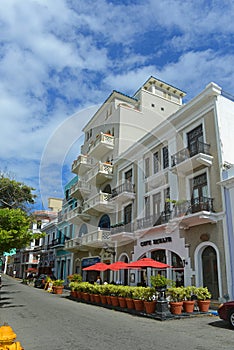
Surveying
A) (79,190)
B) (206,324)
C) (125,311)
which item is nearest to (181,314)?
(206,324)

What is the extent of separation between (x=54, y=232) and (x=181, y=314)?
32.2 metres

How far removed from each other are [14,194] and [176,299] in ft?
77.7

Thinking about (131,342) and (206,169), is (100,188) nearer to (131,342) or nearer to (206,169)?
(206,169)

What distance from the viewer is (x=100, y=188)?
28016 mm

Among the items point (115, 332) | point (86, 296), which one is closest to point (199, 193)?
point (86, 296)

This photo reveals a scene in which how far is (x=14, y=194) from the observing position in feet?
105

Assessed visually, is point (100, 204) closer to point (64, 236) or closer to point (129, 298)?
point (129, 298)

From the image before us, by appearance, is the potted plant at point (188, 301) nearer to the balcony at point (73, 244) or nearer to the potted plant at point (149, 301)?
the potted plant at point (149, 301)

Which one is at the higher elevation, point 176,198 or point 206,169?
point 206,169

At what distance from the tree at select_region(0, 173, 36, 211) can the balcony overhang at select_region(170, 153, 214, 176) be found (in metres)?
19.1

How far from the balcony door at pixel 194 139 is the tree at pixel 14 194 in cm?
1960

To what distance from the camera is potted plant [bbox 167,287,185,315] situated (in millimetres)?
11758

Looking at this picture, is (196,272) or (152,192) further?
(152,192)

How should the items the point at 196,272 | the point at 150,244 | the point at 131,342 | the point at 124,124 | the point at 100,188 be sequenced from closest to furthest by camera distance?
the point at 131,342, the point at 196,272, the point at 150,244, the point at 124,124, the point at 100,188
